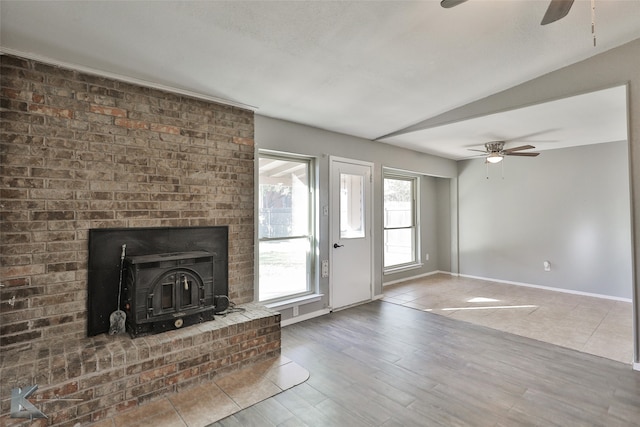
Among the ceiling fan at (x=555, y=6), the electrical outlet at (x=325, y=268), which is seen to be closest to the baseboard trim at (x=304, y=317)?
the electrical outlet at (x=325, y=268)

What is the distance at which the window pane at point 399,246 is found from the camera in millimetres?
6160

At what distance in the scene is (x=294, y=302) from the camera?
3908 millimetres

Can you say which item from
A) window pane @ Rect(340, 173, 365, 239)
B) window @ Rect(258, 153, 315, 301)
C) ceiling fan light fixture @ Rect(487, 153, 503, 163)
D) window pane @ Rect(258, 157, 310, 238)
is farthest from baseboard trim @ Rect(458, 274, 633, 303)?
window pane @ Rect(258, 157, 310, 238)

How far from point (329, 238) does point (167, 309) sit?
2247 millimetres

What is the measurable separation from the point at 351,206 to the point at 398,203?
6.64 ft

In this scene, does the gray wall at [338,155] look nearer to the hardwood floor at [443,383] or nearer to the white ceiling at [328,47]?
the white ceiling at [328,47]

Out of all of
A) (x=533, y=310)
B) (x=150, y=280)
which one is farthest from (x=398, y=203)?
(x=150, y=280)

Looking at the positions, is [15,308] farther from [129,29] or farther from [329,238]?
[329,238]

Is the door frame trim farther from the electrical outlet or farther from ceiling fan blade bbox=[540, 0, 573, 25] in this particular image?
ceiling fan blade bbox=[540, 0, 573, 25]

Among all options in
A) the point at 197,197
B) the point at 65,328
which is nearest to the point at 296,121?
the point at 197,197

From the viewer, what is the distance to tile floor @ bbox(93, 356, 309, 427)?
2084 millimetres

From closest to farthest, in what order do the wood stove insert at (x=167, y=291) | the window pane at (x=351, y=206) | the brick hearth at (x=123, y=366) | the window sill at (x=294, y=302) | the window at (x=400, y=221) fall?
the brick hearth at (x=123, y=366) → the wood stove insert at (x=167, y=291) → the window sill at (x=294, y=302) → the window pane at (x=351, y=206) → the window at (x=400, y=221)

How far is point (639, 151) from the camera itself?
2.75 metres

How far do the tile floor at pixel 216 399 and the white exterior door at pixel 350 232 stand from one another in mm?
1761
